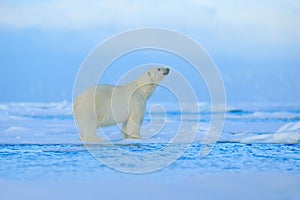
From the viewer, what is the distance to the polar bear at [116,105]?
163 inches

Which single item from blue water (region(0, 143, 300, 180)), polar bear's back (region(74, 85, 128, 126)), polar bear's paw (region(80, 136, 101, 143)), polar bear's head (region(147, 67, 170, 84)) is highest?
polar bear's head (region(147, 67, 170, 84))

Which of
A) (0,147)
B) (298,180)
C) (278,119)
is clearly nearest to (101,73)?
(0,147)

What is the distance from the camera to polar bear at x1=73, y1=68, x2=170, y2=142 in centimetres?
414

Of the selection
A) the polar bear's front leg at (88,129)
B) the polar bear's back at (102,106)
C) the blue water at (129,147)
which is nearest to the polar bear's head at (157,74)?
the polar bear's back at (102,106)

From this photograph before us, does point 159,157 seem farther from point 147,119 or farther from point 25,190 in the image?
point 147,119

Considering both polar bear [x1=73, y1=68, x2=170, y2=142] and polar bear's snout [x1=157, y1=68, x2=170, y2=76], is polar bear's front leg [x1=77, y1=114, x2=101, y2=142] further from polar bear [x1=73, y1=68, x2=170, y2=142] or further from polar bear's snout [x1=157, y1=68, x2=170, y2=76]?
polar bear's snout [x1=157, y1=68, x2=170, y2=76]

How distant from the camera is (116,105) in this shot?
4.27 metres

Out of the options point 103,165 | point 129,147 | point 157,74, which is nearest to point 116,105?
point 157,74

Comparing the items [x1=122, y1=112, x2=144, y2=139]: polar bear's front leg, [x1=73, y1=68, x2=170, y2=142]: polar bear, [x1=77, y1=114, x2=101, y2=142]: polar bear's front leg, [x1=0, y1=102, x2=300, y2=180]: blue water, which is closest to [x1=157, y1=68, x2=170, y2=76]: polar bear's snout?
[x1=73, y1=68, x2=170, y2=142]: polar bear

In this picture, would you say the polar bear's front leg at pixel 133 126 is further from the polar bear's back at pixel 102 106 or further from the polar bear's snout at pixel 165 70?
the polar bear's snout at pixel 165 70

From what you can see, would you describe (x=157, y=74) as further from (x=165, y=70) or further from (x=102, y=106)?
(x=102, y=106)

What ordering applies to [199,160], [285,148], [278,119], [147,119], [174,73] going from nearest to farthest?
[199,160], [285,148], [174,73], [147,119], [278,119]

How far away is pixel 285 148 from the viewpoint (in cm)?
396

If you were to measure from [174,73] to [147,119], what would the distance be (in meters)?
0.71
